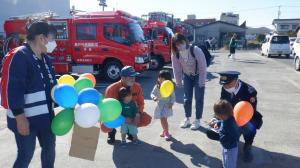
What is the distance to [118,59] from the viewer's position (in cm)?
1137

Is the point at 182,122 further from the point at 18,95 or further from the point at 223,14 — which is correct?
the point at 223,14

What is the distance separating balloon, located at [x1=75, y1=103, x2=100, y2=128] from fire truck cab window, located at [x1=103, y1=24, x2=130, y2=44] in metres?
8.21

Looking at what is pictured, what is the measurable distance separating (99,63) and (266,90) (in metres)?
5.83

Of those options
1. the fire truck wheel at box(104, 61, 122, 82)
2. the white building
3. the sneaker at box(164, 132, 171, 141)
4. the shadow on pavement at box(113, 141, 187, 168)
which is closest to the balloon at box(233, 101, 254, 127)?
the shadow on pavement at box(113, 141, 187, 168)

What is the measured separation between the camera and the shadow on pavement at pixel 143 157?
171 inches

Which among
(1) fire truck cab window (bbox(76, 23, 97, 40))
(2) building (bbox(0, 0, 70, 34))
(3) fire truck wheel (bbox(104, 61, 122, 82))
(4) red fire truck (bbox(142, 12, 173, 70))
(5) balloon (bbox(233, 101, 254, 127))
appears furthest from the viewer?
(2) building (bbox(0, 0, 70, 34))

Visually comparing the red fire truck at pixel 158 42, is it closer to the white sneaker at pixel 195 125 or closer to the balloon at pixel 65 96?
the white sneaker at pixel 195 125

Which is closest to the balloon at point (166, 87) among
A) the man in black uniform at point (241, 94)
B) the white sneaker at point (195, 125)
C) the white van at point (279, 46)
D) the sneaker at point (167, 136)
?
the man in black uniform at point (241, 94)

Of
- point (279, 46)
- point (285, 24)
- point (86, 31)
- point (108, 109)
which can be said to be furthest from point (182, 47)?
point (285, 24)

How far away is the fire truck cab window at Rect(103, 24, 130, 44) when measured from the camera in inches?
437

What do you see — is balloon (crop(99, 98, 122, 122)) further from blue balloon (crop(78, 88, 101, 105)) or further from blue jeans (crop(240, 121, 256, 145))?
blue jeans (crop(240, 121, 256, 145))

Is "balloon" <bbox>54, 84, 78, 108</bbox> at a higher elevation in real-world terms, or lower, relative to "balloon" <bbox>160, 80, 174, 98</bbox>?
higher

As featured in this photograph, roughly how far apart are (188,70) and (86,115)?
3137 millimetres

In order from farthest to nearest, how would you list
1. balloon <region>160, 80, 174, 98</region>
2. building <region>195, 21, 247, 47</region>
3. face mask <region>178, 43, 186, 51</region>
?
building <region>195, 21, 247, 47</region> < face mask <region>178, 43, 186, 51</region> < balloon <region>160, 80, 174, 98</region>
